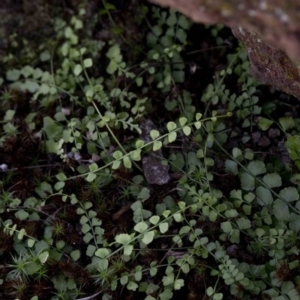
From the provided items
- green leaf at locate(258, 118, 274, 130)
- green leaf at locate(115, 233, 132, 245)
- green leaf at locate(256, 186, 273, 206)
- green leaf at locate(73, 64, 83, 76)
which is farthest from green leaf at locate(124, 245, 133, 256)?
green leaf at locate(73, 64, 83, 76)

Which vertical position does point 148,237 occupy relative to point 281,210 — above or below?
below

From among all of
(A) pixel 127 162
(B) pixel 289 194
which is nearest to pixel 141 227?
(A) pixel 127 162

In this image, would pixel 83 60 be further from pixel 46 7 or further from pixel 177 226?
pixel 177 226

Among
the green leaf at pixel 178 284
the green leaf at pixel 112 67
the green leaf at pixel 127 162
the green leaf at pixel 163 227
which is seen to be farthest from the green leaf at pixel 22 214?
the green leaf at pixel 112 67

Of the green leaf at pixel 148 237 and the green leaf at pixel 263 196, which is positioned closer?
the green leaf at pixel 148 237

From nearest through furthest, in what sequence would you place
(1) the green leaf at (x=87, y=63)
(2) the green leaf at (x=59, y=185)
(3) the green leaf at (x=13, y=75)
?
1. (2) the green leaf at (x=59, y=185)
2. (1) the green leaf at (x=87, y=63)
3. (3) the green leaf at (x=13, y=75)

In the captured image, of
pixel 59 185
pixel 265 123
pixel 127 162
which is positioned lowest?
pixel 59 185

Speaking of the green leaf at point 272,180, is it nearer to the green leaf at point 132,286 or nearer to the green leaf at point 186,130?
the green leaf at point 186,130

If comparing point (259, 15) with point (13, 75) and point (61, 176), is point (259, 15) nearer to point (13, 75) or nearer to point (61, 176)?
point (61, 176)

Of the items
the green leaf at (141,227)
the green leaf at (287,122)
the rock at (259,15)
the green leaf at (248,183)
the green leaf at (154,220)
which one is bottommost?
the green leaf at (141,227)

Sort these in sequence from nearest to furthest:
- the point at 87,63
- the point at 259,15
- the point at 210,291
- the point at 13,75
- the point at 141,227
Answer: the point at 259,15, the point at 210,291, the point at 141,227, the point at 87,63, the point at 13,75

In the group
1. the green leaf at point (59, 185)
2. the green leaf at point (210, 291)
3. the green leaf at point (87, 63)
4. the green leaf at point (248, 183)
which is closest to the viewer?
the green leaf at point (210, 291)
